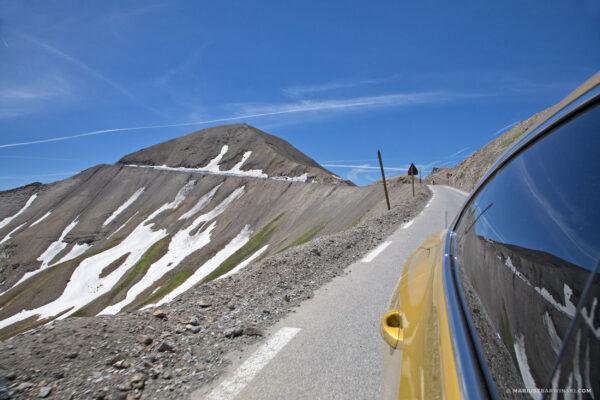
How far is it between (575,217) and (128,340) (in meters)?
3.86

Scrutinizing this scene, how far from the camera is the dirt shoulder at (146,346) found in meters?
2.72

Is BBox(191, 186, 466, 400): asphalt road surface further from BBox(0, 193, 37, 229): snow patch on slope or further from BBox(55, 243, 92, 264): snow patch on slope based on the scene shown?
BBox(0, 193, 37, 229): snow patch on slope

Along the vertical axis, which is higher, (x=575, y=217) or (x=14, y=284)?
(x=575, y=217)

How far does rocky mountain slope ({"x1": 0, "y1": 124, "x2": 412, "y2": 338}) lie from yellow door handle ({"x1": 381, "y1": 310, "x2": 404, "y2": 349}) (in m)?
21.3

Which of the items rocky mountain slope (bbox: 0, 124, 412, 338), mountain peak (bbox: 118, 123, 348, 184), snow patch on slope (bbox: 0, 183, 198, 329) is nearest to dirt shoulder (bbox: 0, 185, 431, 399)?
rocky mountain slope (bbox: 0, 124, 412, 338)

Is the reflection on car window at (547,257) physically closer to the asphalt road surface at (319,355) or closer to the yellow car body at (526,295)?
the yellow car body at (526,295)

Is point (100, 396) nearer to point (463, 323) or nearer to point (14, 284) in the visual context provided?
point (463, 323)

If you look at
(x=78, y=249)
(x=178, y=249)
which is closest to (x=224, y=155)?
(x=78, y=249)

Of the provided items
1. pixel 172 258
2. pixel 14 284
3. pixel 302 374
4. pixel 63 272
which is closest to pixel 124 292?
pixel 172 258

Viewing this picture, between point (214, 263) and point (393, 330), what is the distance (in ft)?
129

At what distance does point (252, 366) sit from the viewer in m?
3.00

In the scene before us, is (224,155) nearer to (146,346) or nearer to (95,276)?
(95,276)

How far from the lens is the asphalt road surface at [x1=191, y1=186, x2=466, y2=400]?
8.71ft

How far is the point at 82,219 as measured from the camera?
237ft
